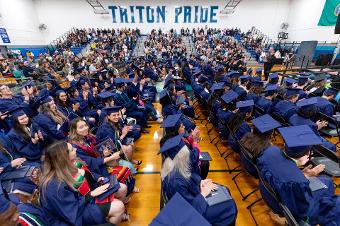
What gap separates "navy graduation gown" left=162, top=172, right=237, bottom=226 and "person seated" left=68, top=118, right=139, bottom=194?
3.44 feet

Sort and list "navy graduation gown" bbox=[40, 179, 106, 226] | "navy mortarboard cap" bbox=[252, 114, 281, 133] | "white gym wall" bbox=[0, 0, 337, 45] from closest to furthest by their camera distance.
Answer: "navy graduation gown" bbox=[40, 179, 106, 226]
"navy mortarboard cap" bbox=[252, 114, 281, 133]
"white gym wall" bbox=[0, 0, 337, 45]

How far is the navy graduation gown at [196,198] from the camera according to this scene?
201 centimetres

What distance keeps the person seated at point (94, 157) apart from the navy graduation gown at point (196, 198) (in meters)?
1.05

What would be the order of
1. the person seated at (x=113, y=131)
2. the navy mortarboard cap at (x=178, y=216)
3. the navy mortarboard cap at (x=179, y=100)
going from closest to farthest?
the navy mortarboard cap at (x=178, y=216)
the person seated at (x=113, y=131)
the navy mortarboard cap at (x=179, y=100)

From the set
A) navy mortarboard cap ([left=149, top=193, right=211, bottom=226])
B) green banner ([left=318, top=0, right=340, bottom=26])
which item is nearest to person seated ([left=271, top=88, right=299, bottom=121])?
navy mortarboard cap ([left=149, top=193, right=211, bottom=226])

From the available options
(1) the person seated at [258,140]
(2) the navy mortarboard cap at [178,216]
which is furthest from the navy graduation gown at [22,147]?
(1) the person seated at [258,140]

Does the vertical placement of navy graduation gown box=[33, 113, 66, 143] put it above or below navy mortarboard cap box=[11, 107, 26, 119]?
below

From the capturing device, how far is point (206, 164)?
3203 mm

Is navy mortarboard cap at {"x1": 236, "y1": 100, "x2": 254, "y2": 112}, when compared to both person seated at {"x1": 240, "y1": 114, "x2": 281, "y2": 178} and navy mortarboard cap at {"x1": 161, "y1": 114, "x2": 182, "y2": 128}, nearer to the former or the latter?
person seated at {"x1": 240, "y1": 114, "x2": 281, "y2": 178}

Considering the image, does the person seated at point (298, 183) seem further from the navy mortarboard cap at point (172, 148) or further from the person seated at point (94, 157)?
the person seated at point (94, 157)

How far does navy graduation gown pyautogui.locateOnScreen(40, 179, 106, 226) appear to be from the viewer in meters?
1.80

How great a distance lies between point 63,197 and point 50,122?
230 cm

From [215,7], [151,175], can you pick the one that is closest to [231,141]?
[151,175]

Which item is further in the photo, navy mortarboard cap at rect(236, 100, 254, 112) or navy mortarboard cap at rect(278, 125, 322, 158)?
navy mortarboard cap at rect(236, 100, 254, 112)
